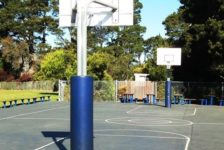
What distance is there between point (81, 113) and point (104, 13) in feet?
7.85

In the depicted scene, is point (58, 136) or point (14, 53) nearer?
point (58, 136)

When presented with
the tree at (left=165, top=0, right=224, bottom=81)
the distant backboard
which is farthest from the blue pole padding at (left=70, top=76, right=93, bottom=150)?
the tree at (left=165, top=0, right=224, bottom=81)

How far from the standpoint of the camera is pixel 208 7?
130 ft

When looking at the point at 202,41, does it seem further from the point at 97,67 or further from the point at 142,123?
the point at 142,123

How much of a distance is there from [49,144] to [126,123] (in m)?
7.09

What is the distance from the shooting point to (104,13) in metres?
10.3

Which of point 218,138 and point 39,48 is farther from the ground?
point 39,48

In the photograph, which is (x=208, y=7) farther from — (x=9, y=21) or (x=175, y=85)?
(x=9, y=21)

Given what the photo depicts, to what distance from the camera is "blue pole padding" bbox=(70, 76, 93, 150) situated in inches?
351

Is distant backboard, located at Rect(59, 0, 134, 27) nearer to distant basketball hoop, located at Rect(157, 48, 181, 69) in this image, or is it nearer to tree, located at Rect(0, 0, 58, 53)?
distant basketball hoop, located at Rect(157, 48, 181, 69)

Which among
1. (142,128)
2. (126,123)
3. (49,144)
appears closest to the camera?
(49,144)

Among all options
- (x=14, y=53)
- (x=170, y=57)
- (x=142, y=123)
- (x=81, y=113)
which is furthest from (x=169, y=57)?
(x=14, y=53)

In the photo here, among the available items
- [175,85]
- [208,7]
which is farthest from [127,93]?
[208,7]

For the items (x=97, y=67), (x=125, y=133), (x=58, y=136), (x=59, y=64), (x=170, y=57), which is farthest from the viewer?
(x=59, y=64)
